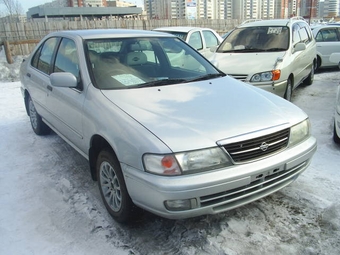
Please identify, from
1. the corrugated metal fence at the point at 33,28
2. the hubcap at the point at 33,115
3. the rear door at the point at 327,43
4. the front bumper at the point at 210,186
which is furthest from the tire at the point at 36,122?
the rear door at the point at 327,43

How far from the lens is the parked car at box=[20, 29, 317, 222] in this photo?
2.26m

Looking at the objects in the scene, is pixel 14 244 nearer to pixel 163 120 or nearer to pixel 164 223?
pixel 164 223

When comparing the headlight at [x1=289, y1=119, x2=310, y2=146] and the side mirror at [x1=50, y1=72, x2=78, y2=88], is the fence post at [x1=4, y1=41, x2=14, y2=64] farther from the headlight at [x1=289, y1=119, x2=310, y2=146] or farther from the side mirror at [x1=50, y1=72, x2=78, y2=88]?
the headlight at [x1=289, y1=119, x2=310, y2=146]

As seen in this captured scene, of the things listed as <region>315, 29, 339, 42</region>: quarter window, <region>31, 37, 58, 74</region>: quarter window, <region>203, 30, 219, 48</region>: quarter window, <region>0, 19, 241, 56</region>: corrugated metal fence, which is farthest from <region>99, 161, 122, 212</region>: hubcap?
<region>0, 19, 241, 56</region>: corrugated metal fence

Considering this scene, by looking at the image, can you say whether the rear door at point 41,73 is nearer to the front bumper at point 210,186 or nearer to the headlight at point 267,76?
the front bumper at point 210,186

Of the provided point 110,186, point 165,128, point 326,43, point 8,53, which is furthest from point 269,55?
point 8,53

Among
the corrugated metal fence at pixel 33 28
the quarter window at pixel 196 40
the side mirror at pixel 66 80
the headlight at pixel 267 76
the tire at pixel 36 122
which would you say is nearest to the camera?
the side mirror at pixel 66 80

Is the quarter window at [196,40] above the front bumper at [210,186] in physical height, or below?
above

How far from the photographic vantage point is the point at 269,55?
6051 millimetres

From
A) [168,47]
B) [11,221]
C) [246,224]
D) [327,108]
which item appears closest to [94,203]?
[11,221]

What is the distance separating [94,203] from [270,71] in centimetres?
393

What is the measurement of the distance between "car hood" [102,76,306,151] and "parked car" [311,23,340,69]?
25.9ft

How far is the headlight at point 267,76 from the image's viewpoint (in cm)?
554

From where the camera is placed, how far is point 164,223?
2.82 metres
